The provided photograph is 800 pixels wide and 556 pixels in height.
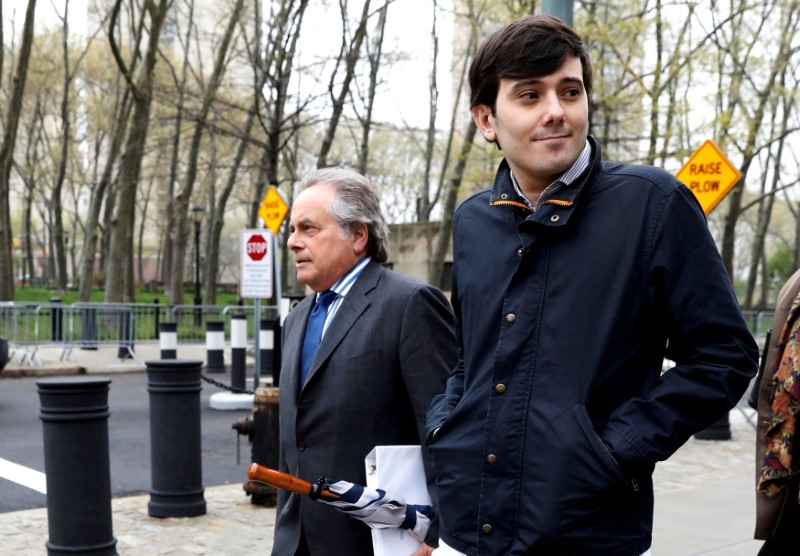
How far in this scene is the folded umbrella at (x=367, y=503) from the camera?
2955 mm

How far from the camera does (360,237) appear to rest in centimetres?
354

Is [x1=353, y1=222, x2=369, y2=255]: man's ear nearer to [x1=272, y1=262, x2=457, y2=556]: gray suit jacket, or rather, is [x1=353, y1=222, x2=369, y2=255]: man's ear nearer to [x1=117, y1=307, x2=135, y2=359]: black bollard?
[x1=272, y1=262, x2=457, y2=556]: gray suit jacket

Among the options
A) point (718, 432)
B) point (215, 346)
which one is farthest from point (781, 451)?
point (215, 346)

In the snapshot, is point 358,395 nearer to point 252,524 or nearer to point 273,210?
point 252,524

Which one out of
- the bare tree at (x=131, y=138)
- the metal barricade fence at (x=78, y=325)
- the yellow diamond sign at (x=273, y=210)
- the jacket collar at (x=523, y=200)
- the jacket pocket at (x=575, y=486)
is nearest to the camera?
the jacket pocket at (x=575, y=486)

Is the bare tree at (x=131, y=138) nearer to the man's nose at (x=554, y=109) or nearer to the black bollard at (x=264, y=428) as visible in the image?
the black bollard at (x=264, y=428)

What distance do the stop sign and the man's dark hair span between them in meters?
13.4

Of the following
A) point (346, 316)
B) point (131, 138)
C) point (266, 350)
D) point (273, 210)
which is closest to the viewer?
point (346, 316)

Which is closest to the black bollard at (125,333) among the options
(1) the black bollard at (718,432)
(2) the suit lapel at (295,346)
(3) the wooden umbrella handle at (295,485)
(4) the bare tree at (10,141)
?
(4) the bare tree at (10,141)

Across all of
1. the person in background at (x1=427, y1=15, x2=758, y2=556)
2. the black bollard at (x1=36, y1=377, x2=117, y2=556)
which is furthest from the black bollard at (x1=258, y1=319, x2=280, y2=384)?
the person in background at (x1=427, y1=15, x2=758, y2=556)

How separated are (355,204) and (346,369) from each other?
571 mm

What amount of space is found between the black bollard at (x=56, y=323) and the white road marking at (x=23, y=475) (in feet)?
35.3

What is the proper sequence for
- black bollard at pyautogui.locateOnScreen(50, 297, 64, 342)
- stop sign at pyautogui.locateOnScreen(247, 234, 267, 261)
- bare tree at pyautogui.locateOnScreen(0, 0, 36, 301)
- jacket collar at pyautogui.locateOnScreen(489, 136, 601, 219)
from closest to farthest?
jacket collar at pyautogui.locateOnScreen(489, 136, 601, 219) < stop sign at pyautogui.locateOnScreen(247, 234, 267, 261) < black bollard at pyautogui.locateOnScreen(50, 297, 64, 342) < bare tree at pyautogui.locateOnScreen(0, 0, 36, 301)

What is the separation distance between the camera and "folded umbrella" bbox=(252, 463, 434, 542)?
2.96 m
